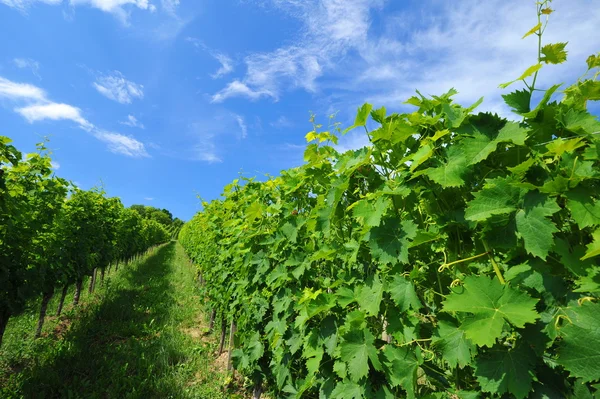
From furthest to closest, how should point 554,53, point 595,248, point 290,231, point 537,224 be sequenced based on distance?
point 290,231
point 554,53
point 537,224
point 595,248

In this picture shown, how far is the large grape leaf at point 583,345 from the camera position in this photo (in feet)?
2.90

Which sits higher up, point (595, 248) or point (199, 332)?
point (595, 248)

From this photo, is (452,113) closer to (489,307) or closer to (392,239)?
(392,239)

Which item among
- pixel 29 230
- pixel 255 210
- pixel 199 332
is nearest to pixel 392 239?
pixel 255 210

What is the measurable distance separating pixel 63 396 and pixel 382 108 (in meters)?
5.59

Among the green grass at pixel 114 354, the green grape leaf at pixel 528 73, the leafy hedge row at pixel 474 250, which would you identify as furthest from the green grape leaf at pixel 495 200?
the green grass at pixel 114 354

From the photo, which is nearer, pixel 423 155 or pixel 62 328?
pixel 423 155

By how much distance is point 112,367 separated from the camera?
5.40 metres

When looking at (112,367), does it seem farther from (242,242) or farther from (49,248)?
(242,242)

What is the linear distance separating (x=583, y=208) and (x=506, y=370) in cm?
55

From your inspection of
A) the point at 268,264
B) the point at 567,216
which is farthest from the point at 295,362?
the point at 567,216

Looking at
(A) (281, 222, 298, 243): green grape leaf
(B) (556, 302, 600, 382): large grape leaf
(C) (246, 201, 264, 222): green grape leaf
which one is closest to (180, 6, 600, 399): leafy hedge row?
(B) (556, 302, 600, 382): large grape leaf

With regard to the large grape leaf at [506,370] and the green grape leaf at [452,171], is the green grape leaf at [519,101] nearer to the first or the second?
the green grape leaf at [452,171]

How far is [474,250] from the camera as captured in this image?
1.27 m
